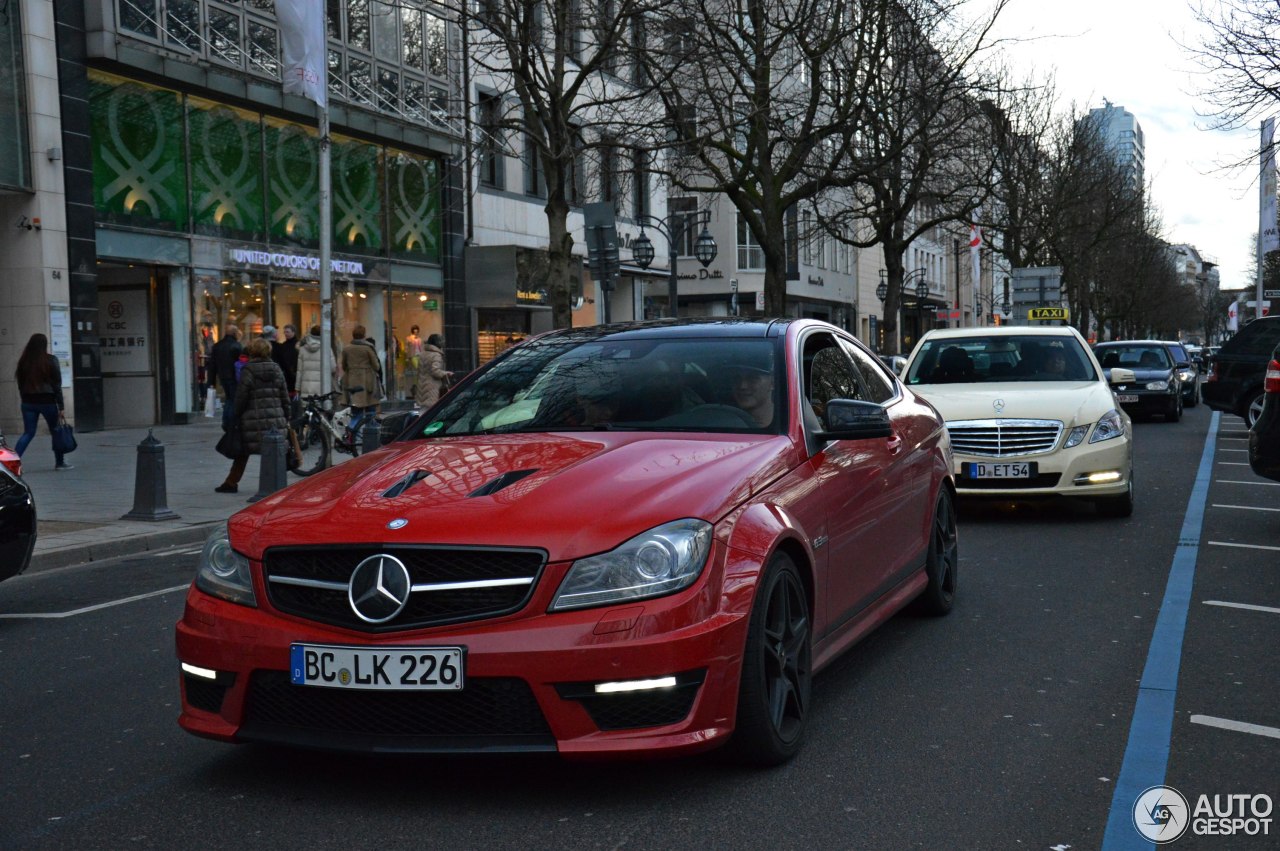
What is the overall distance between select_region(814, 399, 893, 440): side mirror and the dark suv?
1721 cm

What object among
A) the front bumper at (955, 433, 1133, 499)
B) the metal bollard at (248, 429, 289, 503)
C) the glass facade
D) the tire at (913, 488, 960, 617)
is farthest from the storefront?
the tire at (913, 488, 960, 617)

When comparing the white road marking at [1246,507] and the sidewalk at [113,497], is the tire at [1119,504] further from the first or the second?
the sidewalk at [113,497]

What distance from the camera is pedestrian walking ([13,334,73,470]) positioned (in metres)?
16.6

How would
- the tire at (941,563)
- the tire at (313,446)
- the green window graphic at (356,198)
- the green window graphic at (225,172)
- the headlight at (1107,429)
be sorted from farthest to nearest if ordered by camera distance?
1. the green window graphic at (356,198)
2. the green window graphic at (225,172)
3. the tire at (313,446)
4. the headlight at (1107,429)
5. the tire at (941,563)

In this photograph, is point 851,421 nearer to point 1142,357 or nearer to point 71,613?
point 71,613

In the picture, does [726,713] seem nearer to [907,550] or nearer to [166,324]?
[907,550]

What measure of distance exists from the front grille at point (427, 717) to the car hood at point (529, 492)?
0.41 metres

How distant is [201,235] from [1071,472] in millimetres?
17717

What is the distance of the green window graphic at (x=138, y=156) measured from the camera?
22141mm

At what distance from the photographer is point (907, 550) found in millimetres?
6270

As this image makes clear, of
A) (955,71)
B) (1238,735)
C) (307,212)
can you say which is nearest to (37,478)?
(307,212)

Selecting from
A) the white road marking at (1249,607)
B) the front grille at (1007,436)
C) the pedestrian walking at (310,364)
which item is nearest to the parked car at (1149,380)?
the pedestrian walking at (310,364)

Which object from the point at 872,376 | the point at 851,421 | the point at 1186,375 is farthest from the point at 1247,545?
the point at 1186,375

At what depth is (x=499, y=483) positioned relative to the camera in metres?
4.28
